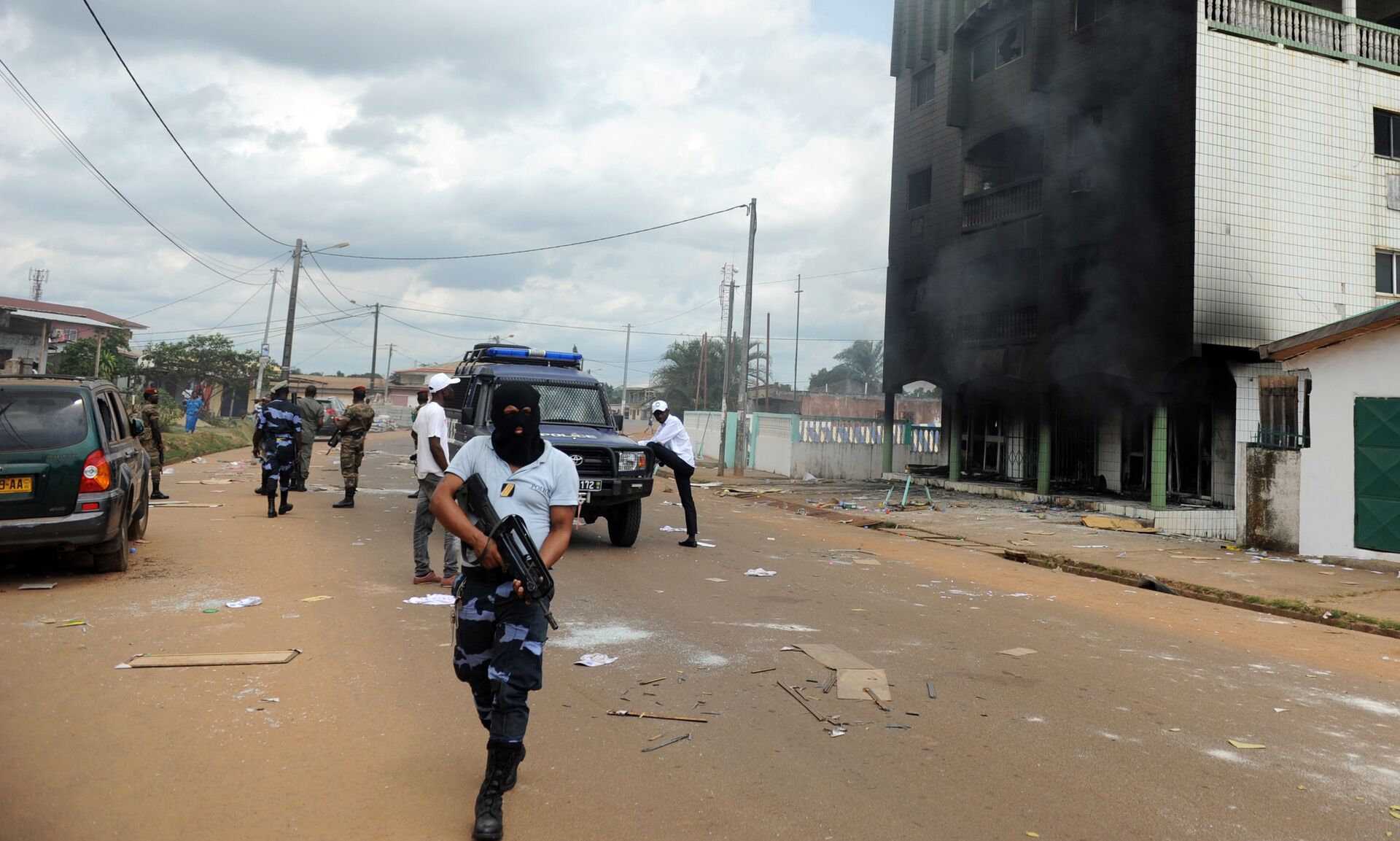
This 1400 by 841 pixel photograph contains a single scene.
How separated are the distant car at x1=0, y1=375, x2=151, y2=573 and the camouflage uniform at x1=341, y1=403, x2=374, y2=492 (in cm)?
469

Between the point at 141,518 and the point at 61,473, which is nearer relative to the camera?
the point at 61,473

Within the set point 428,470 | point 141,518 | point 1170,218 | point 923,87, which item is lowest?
point 141,518

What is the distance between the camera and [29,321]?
95.6 feet

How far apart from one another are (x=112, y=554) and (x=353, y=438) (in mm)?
5391

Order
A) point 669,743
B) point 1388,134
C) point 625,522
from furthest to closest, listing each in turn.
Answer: point 1388,134
point 625,522
point 669,743

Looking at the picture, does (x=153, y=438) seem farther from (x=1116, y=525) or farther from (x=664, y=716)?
(x=1116, y=525)

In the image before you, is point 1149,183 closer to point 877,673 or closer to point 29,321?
point 877,673

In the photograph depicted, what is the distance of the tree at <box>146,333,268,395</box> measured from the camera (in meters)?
43.9

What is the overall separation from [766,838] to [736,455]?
2502cm

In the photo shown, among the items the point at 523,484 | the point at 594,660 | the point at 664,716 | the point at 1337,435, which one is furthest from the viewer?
the point at 1337,435

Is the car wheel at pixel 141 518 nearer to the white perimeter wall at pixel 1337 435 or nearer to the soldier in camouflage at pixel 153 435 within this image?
the soldier in camouflage at pixel 153 435

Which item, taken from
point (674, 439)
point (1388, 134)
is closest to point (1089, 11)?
point (1388, 134)

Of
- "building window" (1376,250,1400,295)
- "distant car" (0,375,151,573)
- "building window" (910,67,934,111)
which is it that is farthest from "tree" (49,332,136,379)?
"building window" (1376,250,1400,295)

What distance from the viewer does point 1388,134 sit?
1936 centimetres
